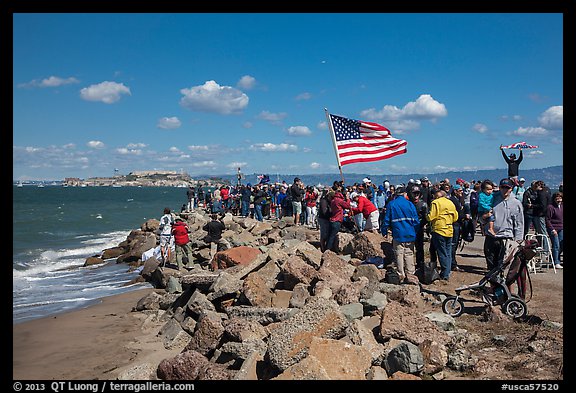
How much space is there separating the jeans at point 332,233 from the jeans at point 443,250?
3.21 m

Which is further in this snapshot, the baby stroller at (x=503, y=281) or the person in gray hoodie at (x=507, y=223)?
the person in gray hoodie at (x=507, y=223)

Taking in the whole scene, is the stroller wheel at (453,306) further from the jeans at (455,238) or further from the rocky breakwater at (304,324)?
the jeans at (455,238)

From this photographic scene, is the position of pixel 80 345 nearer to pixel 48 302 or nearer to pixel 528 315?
pixel 48 302

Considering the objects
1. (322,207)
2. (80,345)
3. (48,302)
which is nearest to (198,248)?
(48,302)

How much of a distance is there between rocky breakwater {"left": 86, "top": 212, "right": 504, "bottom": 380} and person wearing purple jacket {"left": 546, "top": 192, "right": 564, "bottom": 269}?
3.88 metres

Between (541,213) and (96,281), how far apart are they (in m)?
14.3

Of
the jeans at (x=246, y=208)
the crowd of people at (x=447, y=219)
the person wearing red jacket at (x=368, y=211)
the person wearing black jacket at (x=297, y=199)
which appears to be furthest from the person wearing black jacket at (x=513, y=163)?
the jeans at (x=246, y=208)

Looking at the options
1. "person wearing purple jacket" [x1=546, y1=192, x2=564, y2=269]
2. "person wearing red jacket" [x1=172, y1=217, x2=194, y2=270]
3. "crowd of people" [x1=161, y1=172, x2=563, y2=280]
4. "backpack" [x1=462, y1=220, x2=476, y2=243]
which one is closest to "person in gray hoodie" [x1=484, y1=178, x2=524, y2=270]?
"crowd of people" [x1=161, y1=172, x2=563, y2=280]

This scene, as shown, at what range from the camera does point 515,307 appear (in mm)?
7051

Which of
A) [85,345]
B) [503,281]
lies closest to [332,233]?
[503,281]

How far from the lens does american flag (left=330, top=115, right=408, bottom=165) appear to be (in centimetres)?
1155

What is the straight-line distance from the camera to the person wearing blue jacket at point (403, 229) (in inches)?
359

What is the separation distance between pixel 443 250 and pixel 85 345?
7.46m

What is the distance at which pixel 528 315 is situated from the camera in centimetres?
704
